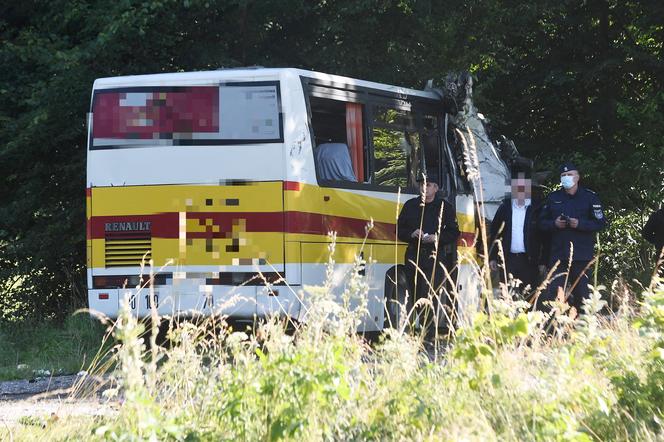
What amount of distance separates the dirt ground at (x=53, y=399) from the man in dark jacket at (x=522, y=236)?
13.9 ft

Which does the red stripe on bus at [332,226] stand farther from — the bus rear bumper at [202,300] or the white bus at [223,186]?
the bus rear bumper at [202,300]

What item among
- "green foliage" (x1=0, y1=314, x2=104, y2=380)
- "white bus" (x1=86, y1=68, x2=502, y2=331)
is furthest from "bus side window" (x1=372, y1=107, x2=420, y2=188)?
"green foliage" (x1=0, y1=314, x2=104, y2=380)

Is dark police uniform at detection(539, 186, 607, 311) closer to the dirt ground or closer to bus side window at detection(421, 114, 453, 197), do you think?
bus side window at detection(421, 114, 453, 197)

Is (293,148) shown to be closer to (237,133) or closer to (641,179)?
(237,133)

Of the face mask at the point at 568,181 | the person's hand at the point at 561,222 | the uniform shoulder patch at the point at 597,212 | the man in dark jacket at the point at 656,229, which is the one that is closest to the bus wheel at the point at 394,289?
the person's hand at the point at 561,222

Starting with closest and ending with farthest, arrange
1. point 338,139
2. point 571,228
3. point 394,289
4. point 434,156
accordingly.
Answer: point 571,228 < point 338,139 < point 394,289 < point 434,156

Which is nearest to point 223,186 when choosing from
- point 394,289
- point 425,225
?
point 425,225

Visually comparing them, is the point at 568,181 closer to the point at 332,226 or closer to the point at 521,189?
the point at 521,189

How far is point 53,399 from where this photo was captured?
8430 mm

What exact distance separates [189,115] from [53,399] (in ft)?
11.4

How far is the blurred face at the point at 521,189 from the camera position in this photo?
11.2 metres

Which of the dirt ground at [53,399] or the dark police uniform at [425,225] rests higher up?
the dark police uniform at [425,225]

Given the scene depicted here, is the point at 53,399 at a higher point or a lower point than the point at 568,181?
lower

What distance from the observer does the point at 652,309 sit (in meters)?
6.14
